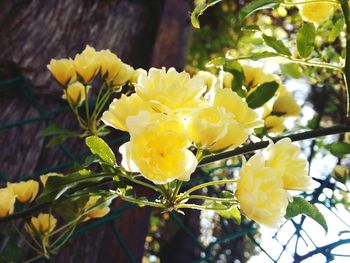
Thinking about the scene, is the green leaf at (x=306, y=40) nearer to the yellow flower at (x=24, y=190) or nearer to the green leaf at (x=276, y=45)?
the green leaf at (x=276, y=45)

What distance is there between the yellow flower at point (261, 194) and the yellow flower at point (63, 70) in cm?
35

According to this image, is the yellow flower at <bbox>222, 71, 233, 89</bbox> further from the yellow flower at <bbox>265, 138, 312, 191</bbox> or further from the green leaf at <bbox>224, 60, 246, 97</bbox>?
the yellow flower at <bbox>265, 138, 312, 191</bbox>

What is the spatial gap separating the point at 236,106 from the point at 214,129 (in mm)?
46

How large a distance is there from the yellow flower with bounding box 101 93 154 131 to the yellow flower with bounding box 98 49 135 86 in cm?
23

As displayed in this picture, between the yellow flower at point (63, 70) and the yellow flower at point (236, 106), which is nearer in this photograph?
the yellow flower at point (236, 106)

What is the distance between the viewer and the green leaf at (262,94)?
60 cm

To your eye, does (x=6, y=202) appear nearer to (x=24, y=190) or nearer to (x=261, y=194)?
(x=24, y=190)

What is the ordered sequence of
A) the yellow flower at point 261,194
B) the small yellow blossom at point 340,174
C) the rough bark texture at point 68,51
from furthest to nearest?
the rough bark texture at point 68,51 < the small yellow blossom at point 340,174 < the yellow flower at point 261,194

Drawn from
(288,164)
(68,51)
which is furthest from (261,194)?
(68,51)

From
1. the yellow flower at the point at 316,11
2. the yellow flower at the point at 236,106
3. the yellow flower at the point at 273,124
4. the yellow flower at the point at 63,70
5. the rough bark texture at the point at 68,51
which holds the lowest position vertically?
the rough bark texture at the point at 68,51

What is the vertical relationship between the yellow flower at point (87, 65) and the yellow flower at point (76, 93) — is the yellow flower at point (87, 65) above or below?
above

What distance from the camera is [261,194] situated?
0.40 meters

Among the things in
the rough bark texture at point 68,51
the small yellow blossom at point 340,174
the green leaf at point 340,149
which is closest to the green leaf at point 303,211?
the green leaf at point 340,149

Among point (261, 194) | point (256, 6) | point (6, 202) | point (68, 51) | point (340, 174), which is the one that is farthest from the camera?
point (68, 51)
